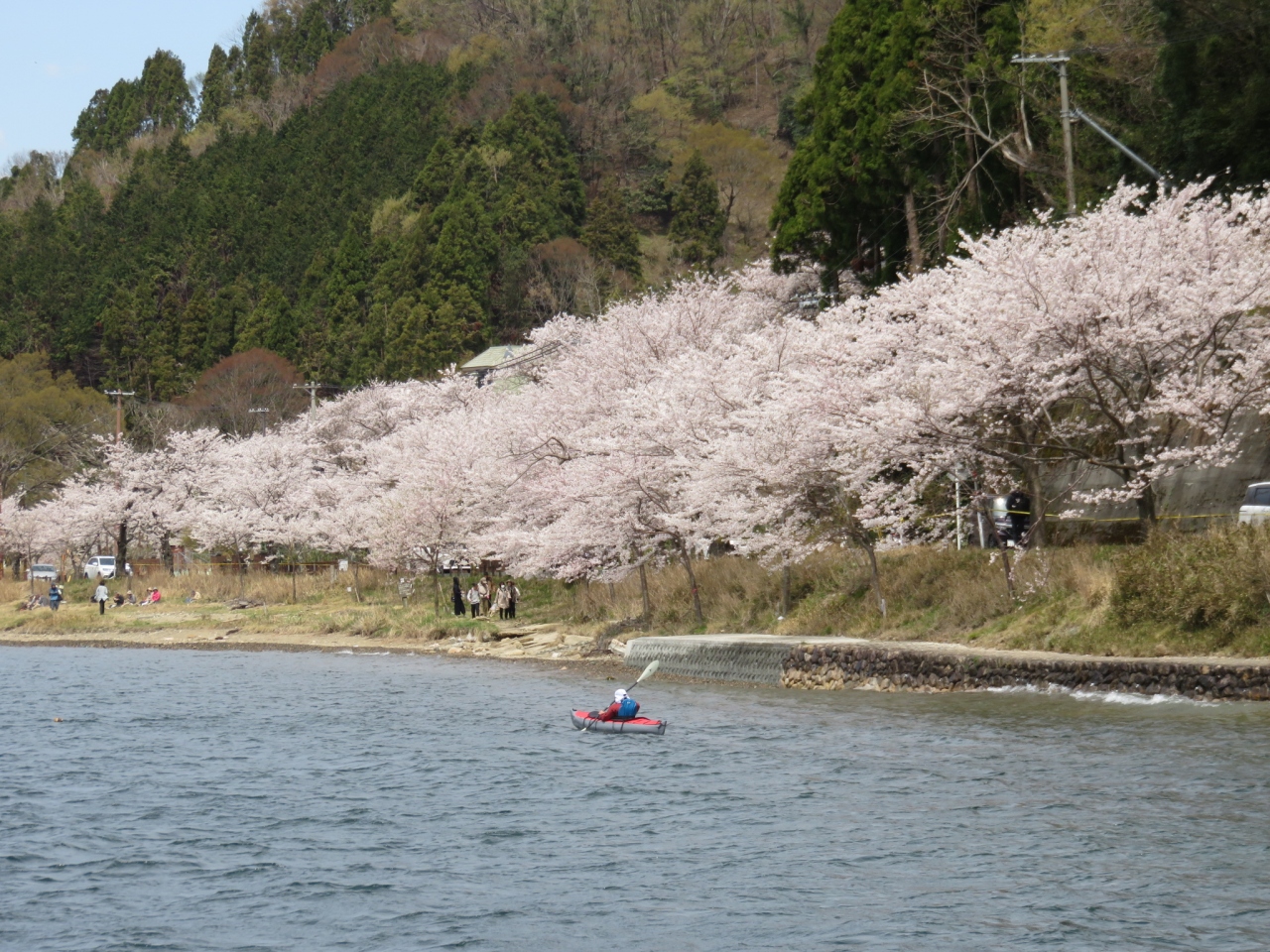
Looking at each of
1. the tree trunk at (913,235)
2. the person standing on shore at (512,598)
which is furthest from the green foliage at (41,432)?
the tree trunk at (913,235)

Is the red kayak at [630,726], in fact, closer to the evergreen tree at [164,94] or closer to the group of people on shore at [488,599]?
the group of people on shore at [488,599]

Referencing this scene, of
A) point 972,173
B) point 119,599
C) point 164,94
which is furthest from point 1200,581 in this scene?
point 164,94

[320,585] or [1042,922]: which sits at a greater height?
[320,585]

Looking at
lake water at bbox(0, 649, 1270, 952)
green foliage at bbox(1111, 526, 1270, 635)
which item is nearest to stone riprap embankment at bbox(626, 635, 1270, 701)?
lake water at bbox(0, 649, 1270, 952)

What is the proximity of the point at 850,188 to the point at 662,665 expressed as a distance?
60.2ft

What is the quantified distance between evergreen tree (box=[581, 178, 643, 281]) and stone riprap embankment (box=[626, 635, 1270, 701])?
59.4 metres

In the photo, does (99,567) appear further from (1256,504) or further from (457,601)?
(1256,504)

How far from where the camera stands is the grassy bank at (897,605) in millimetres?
22922

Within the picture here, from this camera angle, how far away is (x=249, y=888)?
1398 cm

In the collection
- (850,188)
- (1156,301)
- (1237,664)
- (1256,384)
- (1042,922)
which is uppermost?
(850,188)

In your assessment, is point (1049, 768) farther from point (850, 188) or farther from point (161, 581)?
point (161, 581)

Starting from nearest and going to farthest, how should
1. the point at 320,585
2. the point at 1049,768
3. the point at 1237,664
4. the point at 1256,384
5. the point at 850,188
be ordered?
the point at 1049,768 < the point at 1237,664 < the point at 1256,384 < the point at 850,188 < the point at 320,585

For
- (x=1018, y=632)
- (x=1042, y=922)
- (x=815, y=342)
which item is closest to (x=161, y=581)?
(x=815, y=342)

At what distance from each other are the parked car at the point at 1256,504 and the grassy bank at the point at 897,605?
174 cm
